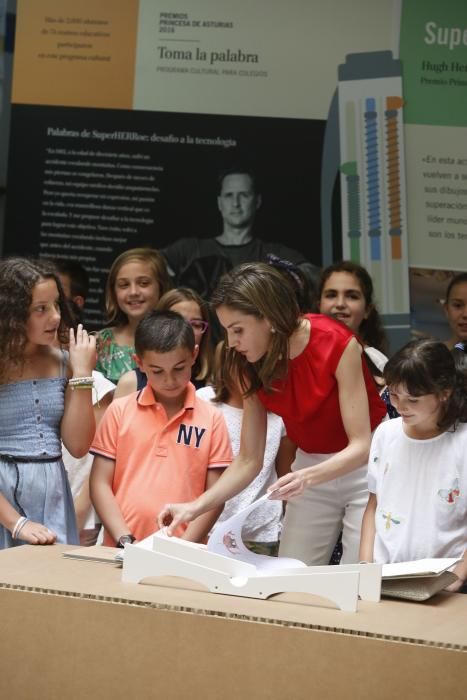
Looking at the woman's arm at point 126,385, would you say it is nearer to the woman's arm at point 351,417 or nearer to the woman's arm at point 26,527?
the woman's arm at point 26,527

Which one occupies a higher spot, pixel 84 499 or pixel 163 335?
pixel 163 335

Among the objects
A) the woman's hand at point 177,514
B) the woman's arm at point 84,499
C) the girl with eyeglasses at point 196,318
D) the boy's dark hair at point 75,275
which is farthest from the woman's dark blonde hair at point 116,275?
the woman's hand at point 177,514

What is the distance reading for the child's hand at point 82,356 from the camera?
2.80m

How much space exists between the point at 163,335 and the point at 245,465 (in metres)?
0.51

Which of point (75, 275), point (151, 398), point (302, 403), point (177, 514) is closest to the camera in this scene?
point (177, 514)

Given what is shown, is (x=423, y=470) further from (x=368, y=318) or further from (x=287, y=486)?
(x=368, y=318)

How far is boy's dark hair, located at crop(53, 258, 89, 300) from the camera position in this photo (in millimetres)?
4337

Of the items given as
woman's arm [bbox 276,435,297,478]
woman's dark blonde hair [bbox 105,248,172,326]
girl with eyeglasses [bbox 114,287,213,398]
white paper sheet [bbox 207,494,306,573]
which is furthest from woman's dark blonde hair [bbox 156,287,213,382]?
white paper sheet [bbox 207,494,306,573]

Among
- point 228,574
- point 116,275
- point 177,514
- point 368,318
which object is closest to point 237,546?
point 228,574

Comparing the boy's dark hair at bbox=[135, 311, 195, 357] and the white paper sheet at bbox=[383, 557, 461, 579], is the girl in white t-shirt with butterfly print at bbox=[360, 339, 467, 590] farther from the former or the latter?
the boy's dark hair at bbox=[135, 311, 195, 357]

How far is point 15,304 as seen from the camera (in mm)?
2775

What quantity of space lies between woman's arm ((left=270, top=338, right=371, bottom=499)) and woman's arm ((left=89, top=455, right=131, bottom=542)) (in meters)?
0.58

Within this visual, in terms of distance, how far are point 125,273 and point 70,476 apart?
2.80 ft

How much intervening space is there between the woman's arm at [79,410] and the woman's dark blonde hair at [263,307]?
0.40 m
